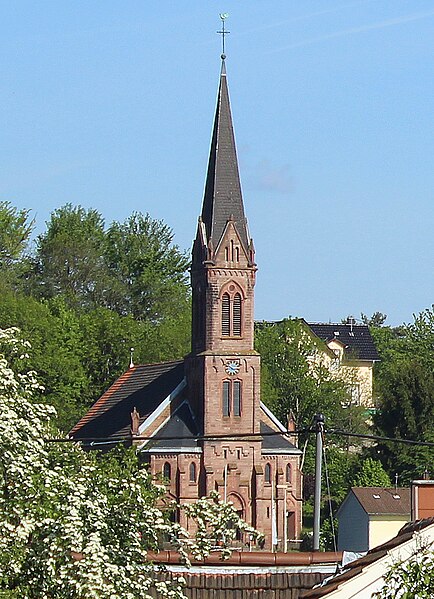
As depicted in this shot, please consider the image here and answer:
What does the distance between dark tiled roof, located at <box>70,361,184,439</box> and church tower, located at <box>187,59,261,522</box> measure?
9.57 ft

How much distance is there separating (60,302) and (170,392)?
16716 millimetres

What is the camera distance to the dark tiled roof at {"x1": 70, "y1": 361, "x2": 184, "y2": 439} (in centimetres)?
7719

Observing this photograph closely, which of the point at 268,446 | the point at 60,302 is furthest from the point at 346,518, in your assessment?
the point at 60,302

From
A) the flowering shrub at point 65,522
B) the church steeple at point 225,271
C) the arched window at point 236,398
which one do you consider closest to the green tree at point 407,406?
the arched window at point 236,398

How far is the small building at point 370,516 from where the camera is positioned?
2569 inches

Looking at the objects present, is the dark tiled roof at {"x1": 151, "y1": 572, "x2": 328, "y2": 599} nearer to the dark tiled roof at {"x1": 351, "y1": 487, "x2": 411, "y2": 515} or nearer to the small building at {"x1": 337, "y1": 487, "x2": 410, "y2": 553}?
the small building at {"x1": 337, "y1": 487, "x2": 410, "y2": 553}

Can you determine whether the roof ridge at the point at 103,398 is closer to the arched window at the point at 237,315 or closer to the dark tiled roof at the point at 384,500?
the arched window at the point at 237,315

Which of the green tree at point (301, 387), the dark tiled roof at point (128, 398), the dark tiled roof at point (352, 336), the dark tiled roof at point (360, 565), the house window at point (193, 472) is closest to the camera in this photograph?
the dark tiled roof at point (360, 565)

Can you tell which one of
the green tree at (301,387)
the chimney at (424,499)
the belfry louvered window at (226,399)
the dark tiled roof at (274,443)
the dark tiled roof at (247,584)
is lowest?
the dark tiled roof at (247,584)

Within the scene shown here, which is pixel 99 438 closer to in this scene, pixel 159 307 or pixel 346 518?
pixel 346 518

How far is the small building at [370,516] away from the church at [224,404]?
3810 millimetres

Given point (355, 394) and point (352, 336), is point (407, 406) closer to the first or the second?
point (355, 394)

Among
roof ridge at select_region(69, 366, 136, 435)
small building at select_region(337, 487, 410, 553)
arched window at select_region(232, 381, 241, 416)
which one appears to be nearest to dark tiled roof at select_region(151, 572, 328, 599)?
small building at select_region(337, 487, 410, 553)

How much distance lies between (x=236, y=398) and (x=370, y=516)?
10.4 metres
